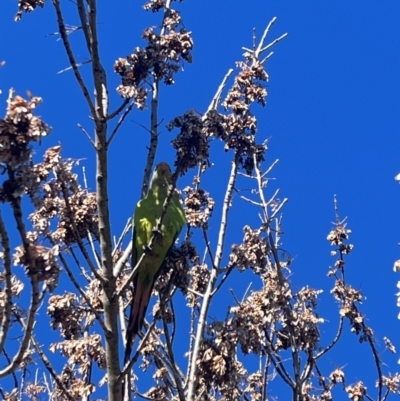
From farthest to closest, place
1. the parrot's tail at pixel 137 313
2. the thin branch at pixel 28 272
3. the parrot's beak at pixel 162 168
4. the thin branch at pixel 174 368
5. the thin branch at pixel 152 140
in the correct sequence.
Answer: the parrot's beak at pixel 162 168 → the parrot's tail at pixel 137 313 → the thin branch at pixel 152 140 → the thin branch at pixel 174 368 → the thin branch at pixel 28 272

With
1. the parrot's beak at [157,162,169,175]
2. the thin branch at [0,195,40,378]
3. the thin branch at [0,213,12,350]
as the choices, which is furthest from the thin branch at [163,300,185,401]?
the parrot's beak at [157,162,169,175]

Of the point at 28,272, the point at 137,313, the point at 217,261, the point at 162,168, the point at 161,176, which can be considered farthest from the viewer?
the point at 162,168

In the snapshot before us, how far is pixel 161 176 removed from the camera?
6.89 metres

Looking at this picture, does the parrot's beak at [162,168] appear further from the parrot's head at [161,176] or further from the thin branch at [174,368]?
the thin branch at [174,368]

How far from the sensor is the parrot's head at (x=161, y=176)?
6.82 m

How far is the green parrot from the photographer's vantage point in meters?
5.30

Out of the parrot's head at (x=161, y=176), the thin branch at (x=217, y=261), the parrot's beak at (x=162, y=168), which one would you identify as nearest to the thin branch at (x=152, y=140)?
A: the thin branch at (x=217, y=261)

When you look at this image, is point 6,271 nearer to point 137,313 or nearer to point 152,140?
point 152,140

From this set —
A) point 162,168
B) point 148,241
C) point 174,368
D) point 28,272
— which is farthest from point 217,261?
point 28,272

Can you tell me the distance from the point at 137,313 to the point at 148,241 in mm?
834

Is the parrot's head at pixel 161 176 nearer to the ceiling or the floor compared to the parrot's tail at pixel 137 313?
nearer to the ceiling

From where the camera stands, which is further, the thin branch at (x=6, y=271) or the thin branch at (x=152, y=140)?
the thin branch at (x=152, y=140)

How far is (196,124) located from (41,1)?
4.96 ft

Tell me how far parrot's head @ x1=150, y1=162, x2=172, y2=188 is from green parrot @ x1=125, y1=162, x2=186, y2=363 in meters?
0.19
